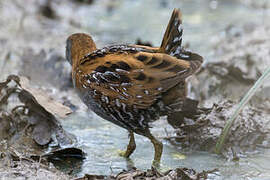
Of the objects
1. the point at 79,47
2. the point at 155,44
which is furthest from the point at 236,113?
the point at 155,44

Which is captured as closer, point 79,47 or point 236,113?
point 236,113

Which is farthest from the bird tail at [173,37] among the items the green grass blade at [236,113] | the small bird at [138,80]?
the green grass blade at [236,113]

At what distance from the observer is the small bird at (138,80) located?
482 centimetres

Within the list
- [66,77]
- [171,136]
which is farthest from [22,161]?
[66,77]

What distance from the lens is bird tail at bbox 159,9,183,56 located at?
5.06 metres

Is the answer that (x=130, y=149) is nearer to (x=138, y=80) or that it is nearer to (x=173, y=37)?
(x=138, y=80)

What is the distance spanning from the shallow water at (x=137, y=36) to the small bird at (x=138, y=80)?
16.5 inches

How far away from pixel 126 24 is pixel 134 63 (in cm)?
690

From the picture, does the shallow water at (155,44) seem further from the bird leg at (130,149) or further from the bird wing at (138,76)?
the bird wing at (138,76)

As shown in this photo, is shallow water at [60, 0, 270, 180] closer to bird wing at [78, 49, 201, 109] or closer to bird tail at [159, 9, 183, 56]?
bird wing at [78, 49, 201, 109]

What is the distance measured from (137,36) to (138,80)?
5.78 meters

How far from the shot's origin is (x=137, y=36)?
34.6 ft

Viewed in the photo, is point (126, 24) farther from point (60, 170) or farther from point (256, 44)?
point (60, 170)

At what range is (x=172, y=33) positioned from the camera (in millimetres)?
5047
